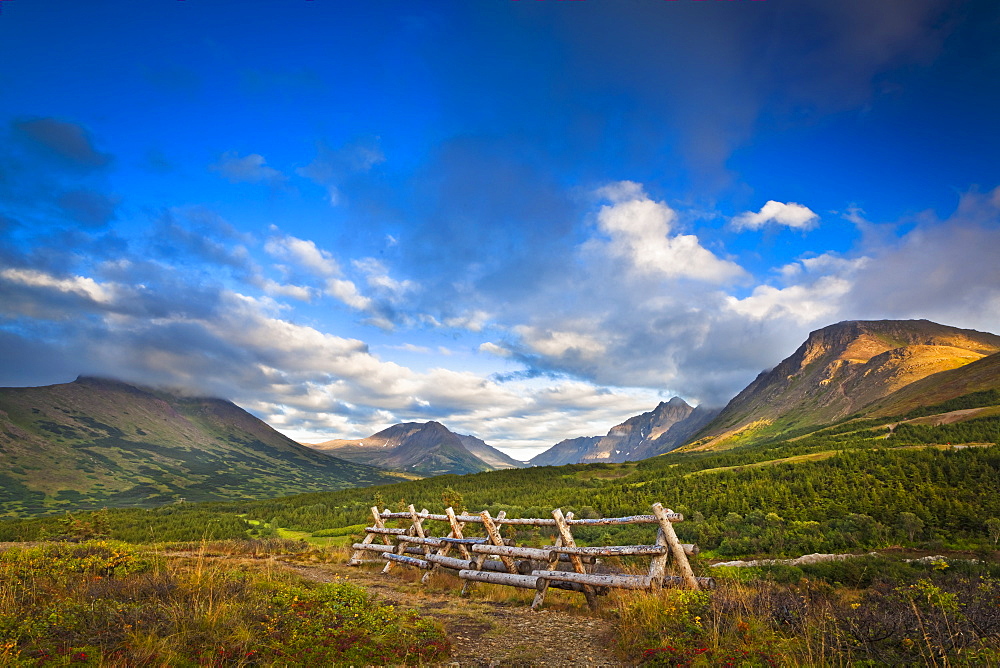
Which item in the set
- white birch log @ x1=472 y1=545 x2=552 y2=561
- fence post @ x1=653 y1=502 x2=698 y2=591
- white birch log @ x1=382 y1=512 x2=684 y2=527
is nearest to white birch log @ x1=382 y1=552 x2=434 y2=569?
white birch log @ x1=382 y1=512 x2=684 y2=527

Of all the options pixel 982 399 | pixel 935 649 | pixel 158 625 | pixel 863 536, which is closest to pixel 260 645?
pixel 158 625

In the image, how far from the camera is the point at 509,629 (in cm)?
909

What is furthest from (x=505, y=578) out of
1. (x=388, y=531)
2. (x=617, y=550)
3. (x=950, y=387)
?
(x=950, y=387)

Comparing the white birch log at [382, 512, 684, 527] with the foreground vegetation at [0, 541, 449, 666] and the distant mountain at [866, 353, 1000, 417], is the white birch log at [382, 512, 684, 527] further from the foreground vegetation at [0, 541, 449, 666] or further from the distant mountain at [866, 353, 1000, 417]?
the distant mountain at [866, 353, 1000, 417]

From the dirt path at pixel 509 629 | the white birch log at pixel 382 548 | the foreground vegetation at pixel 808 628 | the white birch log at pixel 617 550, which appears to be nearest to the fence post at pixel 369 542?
the white birch log at pixel 382 548

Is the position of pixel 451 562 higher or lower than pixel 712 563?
higher

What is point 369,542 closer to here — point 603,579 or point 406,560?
point 406,560

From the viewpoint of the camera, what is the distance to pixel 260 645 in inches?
247

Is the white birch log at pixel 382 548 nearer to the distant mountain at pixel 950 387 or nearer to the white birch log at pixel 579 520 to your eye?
the white birch log at pixel 579 520

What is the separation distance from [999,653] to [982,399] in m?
111

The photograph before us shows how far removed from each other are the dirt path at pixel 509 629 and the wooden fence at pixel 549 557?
611mm

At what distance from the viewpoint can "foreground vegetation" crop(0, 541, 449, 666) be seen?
5590 mm

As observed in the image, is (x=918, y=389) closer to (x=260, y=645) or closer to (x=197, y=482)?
(x=260, y=645)

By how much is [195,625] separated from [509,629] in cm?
554
